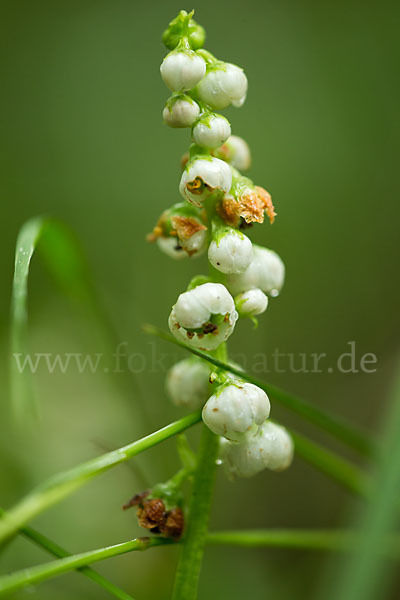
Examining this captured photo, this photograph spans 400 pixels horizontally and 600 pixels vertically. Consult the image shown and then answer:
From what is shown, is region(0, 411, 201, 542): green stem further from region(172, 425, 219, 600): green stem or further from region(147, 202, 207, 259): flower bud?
region(147, 202, 207, 259): flower bud

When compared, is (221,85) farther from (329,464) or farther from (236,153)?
(329,464)

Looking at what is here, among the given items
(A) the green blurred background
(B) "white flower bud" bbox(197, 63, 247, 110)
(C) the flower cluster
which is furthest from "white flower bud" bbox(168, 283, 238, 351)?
(A) the green blurred background

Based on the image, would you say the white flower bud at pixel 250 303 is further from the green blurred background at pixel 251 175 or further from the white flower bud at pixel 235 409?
the green blurred background at pixel 251 175

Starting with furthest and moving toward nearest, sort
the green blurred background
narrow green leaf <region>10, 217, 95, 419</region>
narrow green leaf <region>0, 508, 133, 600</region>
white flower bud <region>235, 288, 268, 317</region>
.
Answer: the green blurred background → white flower bud <region>235, 288, 268, 317</region> → narrow green leaf <region>0, 508, 133, 600</region> → narrow green leaf <region>10, 217, 95, 419</region>

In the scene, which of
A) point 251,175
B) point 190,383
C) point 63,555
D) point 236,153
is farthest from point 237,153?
point 251,175

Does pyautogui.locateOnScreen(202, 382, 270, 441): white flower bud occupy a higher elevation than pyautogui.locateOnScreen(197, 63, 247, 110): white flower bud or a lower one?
lower

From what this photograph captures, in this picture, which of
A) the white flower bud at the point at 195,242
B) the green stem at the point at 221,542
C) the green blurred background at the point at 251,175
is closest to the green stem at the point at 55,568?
the green stem at the point at 221,542

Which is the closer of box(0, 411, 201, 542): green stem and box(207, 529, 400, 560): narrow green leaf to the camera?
box(0, 411, 201, 542): green stem

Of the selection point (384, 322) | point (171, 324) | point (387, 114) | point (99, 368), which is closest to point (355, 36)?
point (387, 114)
